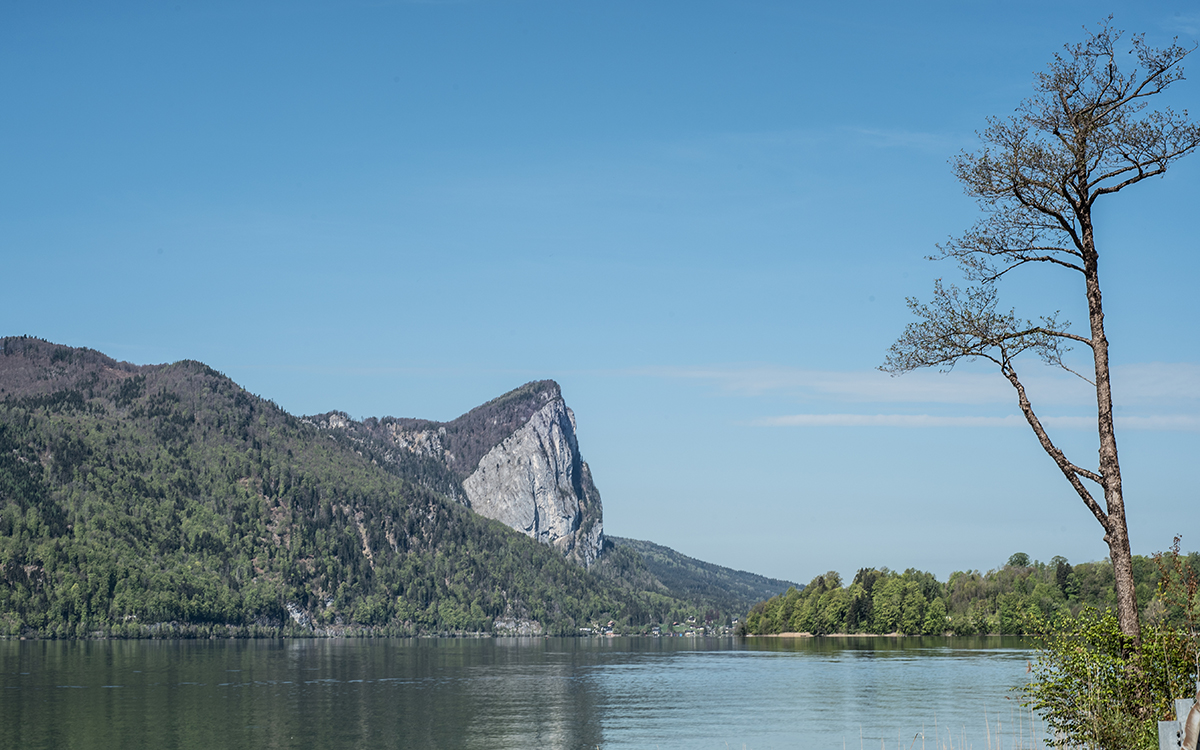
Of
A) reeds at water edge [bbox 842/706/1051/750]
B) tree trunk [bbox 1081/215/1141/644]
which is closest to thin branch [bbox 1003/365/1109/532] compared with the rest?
tree trunk [bbox 1081/215/1141/644]

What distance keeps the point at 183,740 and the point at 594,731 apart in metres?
24.3

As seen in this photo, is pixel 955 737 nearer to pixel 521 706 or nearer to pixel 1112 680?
pixel 1112 680

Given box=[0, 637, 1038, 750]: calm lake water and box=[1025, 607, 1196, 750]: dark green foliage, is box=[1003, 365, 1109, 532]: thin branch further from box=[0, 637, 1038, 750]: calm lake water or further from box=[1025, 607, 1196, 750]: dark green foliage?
box=[0, 637, 1038, 750]: calm lake water

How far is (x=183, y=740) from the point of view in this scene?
207 ft

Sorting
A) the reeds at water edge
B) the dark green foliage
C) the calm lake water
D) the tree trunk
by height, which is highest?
the tree trunk

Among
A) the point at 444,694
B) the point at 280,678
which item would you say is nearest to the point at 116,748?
the point at 444,694

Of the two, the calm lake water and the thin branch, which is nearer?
the thin branch

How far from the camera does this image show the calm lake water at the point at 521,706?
205ft

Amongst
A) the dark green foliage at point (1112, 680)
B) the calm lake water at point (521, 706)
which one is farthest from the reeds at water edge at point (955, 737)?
the dark green foliage at point (1112, 680)

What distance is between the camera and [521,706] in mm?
87750

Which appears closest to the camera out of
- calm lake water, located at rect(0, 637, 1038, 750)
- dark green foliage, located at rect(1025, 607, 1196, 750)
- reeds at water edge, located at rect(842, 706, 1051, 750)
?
dark green foliage, located at rect(1025, 607, 1196, 750)

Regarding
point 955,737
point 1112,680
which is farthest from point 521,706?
point 1112,680

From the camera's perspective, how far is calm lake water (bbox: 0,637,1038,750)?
62.4m

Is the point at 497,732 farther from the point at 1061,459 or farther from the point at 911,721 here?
the point at 1061,459
